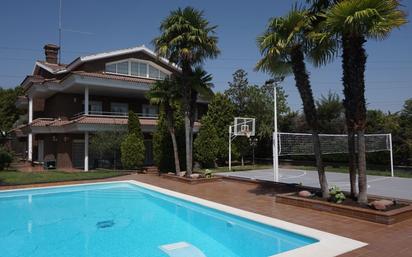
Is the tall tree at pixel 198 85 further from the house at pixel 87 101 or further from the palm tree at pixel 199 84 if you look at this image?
the house at pixel 87 101

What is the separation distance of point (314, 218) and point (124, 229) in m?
5.40

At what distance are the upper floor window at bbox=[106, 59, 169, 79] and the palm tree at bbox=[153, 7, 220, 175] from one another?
11.8 meters

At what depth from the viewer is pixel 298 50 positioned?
36.2 ft

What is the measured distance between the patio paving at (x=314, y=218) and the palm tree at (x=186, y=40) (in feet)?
12.4

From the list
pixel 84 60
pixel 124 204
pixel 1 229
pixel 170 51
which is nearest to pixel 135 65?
pixel 84 60

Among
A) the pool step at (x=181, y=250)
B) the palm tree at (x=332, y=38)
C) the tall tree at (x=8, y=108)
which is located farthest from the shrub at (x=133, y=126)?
A: the tall tree at (x=8, y=108)

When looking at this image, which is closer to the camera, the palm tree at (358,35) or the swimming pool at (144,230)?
the swimming pool at (144,230)

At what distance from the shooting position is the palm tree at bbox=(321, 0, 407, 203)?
8820mm

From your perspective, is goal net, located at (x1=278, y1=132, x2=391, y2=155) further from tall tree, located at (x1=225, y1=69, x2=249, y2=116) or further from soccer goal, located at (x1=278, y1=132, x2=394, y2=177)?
tall tree, located at (x1=225, y1=69, x2=249, y2=116)

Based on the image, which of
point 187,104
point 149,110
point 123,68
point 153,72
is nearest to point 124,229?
point 187,104

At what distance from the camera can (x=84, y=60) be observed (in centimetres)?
2748

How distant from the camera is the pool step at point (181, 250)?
7.75 metres

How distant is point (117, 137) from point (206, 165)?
7.82 meters

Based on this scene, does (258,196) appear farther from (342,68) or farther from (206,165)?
(206,165)
